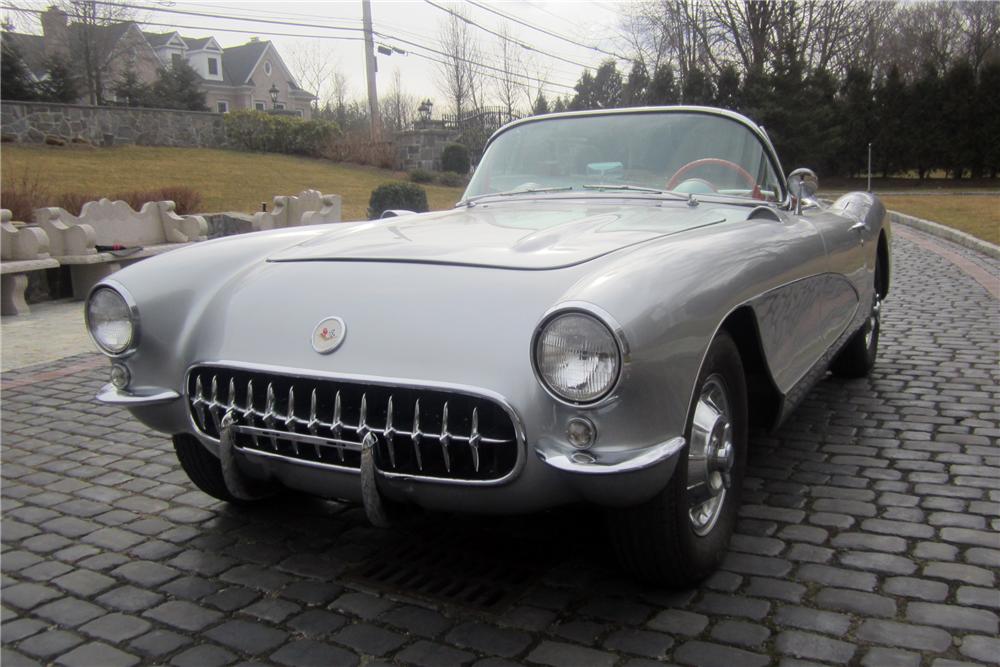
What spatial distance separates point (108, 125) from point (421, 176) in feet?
30.9

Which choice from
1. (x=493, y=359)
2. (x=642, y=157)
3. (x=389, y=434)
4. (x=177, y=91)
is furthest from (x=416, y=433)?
(x=177, y=91)

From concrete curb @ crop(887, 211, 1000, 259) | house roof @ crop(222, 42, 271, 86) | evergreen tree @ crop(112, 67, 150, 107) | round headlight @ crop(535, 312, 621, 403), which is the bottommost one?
concrete curb @ crop(887, 211, 1000, 259)

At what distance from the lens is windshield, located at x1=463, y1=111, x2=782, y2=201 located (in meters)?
3.59

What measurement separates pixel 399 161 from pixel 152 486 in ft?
86.1

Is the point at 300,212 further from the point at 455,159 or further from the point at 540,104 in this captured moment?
the point at 540,104

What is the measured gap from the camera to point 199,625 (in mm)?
2357

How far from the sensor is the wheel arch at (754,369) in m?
2.65

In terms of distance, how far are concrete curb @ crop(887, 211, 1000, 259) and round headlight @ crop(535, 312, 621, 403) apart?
844 centimetres

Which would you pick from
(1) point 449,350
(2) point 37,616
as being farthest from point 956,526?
(2) point 37,616

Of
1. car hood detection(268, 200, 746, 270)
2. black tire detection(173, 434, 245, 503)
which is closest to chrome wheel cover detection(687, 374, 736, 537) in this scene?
car hood detection(268, 200, 746, 270)

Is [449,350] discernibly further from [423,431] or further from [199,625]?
[199,625]

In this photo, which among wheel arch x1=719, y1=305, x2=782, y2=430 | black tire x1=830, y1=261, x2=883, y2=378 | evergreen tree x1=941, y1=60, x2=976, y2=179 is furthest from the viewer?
evergreen tree x1=941, y1=60, x2=976, y2=179

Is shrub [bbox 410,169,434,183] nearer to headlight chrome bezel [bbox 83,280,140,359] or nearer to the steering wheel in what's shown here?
the steering wheel

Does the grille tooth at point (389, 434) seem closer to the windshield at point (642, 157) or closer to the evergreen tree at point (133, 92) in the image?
the windshield at point (642, 157)
